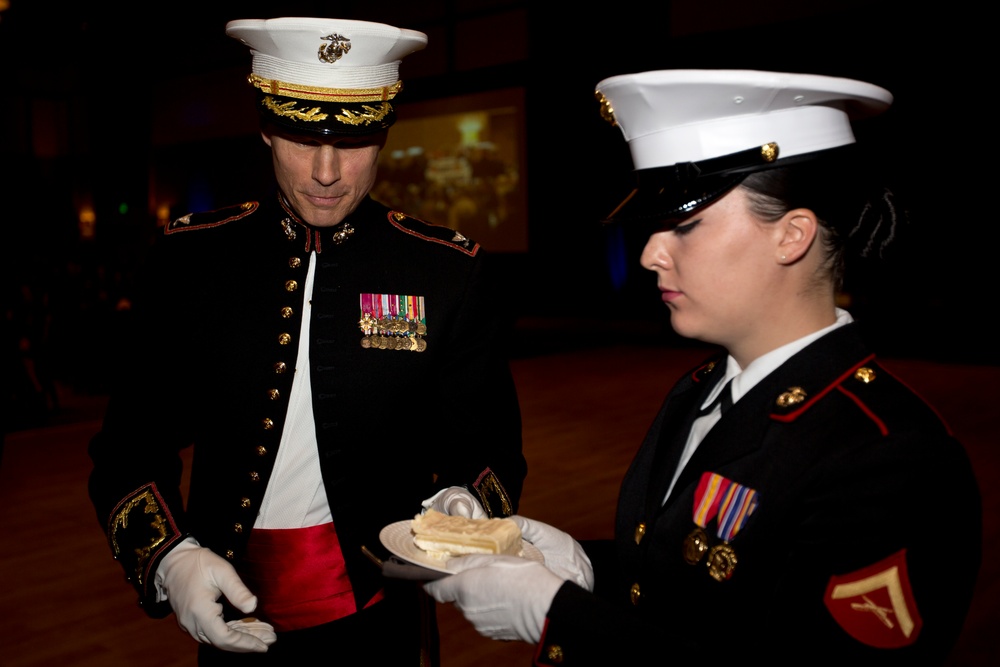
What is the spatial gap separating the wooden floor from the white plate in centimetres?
57

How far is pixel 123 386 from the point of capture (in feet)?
4.73

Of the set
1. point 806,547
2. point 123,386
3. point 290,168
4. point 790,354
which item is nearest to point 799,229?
point 790,354

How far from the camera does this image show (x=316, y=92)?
4.67 ft

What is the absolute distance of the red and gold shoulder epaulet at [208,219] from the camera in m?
1.59

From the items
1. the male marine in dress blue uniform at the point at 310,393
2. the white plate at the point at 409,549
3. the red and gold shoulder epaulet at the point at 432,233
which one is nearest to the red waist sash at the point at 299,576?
the male marine in dress blue uniform at the point at 310,393

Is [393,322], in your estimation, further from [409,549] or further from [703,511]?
[703,511]

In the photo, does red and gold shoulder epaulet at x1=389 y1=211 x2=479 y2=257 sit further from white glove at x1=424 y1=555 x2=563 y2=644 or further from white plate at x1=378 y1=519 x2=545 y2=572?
white glove at x1=424 y1=555 x2=563 y2=644

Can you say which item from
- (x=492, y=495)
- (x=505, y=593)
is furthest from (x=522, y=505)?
(x=505, y=593)

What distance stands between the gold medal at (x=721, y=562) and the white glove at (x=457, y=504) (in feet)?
1.36

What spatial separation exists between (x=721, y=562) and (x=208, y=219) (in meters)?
1.14

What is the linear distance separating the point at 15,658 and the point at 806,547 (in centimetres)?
258

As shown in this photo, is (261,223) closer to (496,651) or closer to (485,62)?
(496,651)

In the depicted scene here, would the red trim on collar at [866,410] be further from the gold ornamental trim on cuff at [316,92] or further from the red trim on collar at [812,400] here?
the gold ornamental trim on cuff at [316,92]

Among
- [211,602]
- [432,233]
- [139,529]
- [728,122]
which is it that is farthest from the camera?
[432,233]
